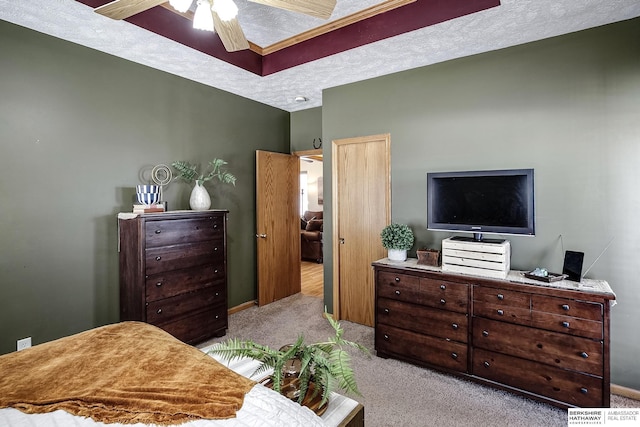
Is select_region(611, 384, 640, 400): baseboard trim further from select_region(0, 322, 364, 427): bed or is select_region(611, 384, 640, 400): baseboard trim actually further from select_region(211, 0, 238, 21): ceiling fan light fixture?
select_region(211, 0, 238, 21): ceiling fan light fixture

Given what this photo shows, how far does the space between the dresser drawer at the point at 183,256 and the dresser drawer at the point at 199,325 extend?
0.49 m

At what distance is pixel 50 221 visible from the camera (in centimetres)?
258

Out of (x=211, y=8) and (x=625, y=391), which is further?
(x=625, y=391)

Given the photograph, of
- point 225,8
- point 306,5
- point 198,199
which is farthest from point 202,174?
point 306,5

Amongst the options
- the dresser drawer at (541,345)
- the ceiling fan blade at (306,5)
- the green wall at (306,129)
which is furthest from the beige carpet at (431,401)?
the green wall at (306,129)

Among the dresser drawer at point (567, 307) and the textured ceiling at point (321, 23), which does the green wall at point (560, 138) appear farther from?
the dresser drawer at point (567, 307)

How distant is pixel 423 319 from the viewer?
2.65 m

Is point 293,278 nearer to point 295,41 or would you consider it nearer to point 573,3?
point 295,41

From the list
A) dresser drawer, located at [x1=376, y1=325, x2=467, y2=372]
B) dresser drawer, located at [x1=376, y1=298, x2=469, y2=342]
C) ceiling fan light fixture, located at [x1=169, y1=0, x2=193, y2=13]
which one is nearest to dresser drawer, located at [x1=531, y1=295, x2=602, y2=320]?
dresser drawer, located at [x1=376, y1=298, x2=469, y2=342]

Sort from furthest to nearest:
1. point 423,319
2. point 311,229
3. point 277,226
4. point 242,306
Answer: point 311,229 → point 277,226 → point 242,306 → point 423,319

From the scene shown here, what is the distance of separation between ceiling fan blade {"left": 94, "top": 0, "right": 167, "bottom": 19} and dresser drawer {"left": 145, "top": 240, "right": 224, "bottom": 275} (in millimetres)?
1723

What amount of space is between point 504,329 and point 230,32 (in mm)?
2687

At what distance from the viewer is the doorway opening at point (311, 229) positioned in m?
5.17

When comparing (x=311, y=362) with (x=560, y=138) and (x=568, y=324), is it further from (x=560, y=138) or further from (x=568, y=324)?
(x=560, y=138)
